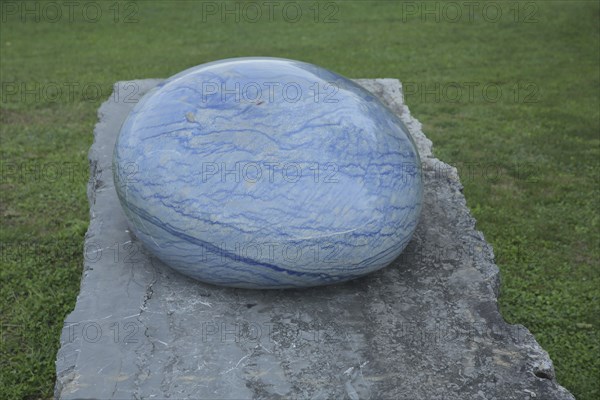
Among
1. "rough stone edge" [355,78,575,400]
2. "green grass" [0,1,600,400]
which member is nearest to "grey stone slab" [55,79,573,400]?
"rough stone edge" [355,78,575,400]

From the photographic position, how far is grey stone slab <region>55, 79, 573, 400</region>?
106 inches

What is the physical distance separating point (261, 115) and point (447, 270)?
1.11m

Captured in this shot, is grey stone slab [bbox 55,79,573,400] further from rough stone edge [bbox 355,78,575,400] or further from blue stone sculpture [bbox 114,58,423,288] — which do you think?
blue stone sculpture [bbox 114,58,423,288]

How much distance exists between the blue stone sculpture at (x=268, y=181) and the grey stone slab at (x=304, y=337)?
0.40ft

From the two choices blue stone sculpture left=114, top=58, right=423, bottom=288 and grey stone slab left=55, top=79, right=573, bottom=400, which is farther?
blue stone sculpture left=114, top=58, right=423, bottom=288

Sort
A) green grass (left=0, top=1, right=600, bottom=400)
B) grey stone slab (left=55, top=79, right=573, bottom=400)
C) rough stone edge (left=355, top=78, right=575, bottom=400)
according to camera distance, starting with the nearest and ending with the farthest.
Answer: grey stone slab (left=55, top=79, right=573, bottom=400), rough stone edge (left=355, top=78, right=575, bottom=400), green grass (left=0, top=1, right=600, bottom=400)

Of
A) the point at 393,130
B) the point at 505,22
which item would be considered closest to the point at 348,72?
the point at 505,22

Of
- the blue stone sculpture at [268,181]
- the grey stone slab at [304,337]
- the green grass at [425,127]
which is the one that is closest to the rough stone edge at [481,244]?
the grey stone slab at [304,337]

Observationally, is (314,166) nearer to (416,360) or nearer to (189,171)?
(189,171)

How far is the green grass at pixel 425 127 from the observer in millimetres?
4209

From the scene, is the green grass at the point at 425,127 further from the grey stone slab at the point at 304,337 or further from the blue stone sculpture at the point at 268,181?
the blue stone sculpture at the point at 268,181

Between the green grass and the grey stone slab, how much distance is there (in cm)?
92

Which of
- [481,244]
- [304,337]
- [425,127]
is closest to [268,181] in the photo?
[304,337]

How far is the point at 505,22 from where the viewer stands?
9.43 m
